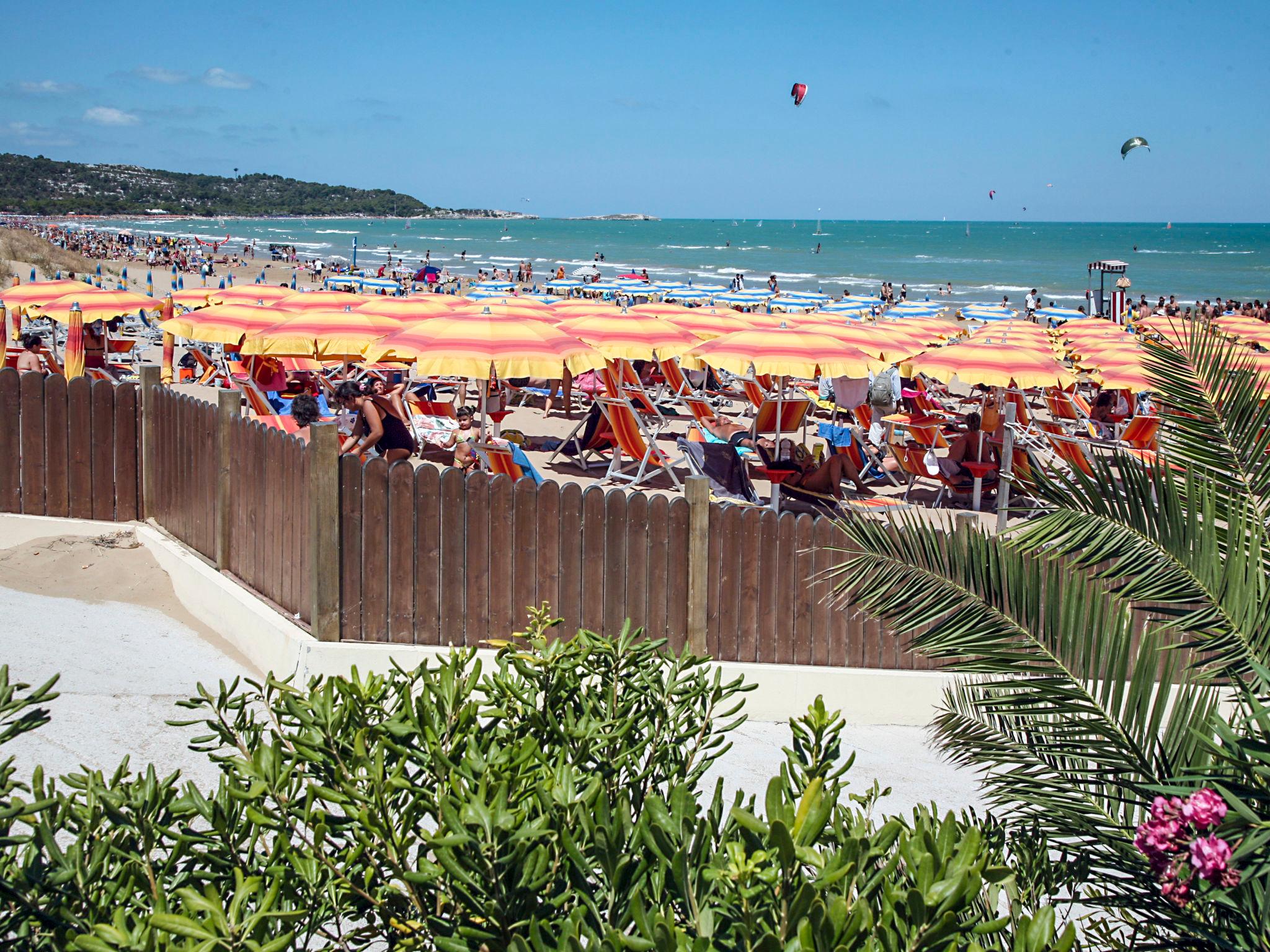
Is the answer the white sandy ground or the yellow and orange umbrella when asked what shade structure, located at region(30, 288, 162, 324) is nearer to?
the yellow and orange umbrella

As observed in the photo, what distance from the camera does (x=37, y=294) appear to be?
571 inches

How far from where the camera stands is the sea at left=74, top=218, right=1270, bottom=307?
66.5 meters

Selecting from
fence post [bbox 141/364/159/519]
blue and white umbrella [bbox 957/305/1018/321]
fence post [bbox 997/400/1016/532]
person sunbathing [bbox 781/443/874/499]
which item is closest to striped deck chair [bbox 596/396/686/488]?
person sunbathing [bbox 781/443/874/499]

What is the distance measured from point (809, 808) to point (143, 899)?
114cm

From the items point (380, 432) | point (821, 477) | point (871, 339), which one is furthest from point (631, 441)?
point (871, 339)

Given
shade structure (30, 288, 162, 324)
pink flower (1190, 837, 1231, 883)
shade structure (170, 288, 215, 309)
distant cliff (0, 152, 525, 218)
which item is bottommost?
pink flower (1190, 837, 1231, 883)

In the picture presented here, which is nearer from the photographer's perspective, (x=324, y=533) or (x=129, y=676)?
(x=129, y=676)

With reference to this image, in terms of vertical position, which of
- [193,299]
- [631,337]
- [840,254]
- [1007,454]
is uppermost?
[840,254]

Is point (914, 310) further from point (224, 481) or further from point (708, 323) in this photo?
point (224, 481)

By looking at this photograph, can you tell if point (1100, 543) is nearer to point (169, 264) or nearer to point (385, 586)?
point (385, 586)

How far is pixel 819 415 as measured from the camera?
55.0 ft

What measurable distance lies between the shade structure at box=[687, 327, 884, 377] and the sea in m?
40.2

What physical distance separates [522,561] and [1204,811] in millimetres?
3851

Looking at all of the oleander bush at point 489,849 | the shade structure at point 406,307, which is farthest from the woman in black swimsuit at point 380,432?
the oleander bush at point 489,849
